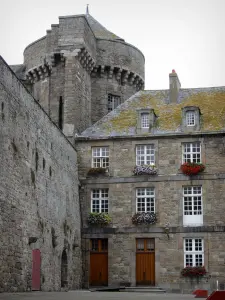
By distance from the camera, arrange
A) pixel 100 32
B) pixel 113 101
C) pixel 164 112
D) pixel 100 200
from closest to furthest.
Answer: pixel 100 200 < pixel 164 112 < pixel 113 101 < pixel 100 32

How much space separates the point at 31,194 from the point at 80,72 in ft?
44.4

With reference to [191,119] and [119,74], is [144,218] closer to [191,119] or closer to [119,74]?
[191,119]

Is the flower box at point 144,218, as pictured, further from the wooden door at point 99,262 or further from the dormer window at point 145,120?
the dormer window at point 145,120

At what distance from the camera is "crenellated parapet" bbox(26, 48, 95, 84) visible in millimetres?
35188

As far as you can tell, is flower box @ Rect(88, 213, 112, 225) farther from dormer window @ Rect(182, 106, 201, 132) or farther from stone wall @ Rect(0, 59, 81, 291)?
dormer window @ Rect(182, 106, 201, 132)

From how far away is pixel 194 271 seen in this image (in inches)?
1188

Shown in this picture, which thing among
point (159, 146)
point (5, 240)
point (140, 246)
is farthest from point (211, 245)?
point (5, 240)

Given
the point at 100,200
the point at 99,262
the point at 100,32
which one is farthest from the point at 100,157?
the point at 100,32

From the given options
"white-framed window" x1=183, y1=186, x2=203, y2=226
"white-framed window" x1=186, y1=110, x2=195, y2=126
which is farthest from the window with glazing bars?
"white-framed window" x1=186, y1=110, x2=195, y2=126

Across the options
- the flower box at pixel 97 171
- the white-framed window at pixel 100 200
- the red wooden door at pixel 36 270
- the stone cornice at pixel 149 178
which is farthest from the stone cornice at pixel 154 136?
the red wooden door at pixel 36 270

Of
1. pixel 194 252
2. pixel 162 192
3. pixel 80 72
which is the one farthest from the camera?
pixel 80 72

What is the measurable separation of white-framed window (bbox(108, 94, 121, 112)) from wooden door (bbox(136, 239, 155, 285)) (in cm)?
989

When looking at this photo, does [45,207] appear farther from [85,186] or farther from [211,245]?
[211,245]

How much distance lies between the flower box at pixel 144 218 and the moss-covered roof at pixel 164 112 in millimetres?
4382
